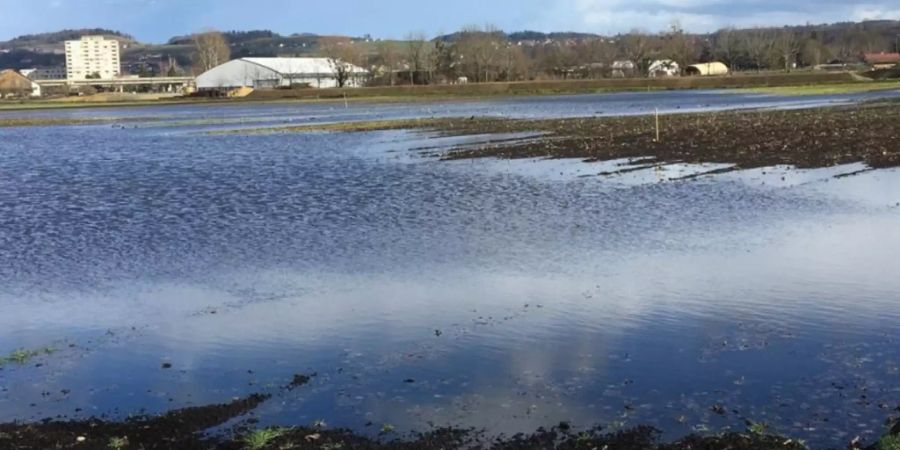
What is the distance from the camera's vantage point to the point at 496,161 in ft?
109

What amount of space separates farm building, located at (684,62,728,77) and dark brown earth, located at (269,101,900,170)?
11531 centimetres

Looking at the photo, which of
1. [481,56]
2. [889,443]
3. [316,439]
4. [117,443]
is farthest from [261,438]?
[481,56]

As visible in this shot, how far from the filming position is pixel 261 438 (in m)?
7.88

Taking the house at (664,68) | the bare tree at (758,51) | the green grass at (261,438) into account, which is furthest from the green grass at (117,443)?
the bare tree at (758,51)

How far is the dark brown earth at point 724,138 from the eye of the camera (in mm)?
30016

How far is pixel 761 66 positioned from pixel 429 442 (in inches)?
7560

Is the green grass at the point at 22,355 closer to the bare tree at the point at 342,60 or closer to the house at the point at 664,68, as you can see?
the bare tree at the point at 342,60

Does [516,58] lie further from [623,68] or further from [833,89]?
[833,89]

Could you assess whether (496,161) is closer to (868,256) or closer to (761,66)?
(868,256)

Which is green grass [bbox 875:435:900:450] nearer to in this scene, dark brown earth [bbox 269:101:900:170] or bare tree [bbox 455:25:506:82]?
dark brown earth [bbox 269:101:900:170]

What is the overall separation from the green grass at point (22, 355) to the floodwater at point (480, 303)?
151 millimetres

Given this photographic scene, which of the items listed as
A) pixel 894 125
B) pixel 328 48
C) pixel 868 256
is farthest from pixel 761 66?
pixel 868 256

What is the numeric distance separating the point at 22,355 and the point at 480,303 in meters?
Answer: 5.74

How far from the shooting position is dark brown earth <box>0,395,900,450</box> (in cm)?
754
